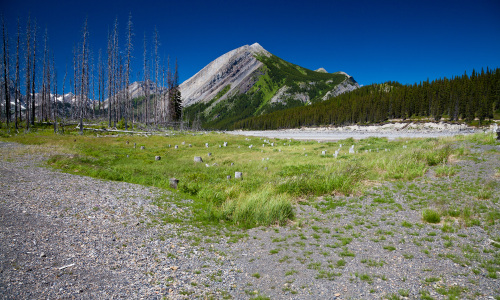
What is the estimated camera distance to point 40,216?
9.06m

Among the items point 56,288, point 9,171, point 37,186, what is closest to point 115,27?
point 9,171

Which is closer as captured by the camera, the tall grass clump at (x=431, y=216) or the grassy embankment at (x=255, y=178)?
the tall grass clump at (x=431, y=216)

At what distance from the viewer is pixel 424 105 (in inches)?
3989

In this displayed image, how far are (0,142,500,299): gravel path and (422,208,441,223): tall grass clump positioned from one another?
1.08 feet

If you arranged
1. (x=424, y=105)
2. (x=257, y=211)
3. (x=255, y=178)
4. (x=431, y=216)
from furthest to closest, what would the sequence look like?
(x=424, y=105)
(x=255, y=178)
(x=257, y=211)
(x=431, y=216)

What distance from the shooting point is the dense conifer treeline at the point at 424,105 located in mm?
83062

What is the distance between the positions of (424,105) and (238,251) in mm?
119817

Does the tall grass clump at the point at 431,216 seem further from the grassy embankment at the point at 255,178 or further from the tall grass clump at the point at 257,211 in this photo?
the tall grass clump at the point at 257,211

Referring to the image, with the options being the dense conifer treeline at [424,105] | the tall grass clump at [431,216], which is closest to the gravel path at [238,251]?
the tall grass clump at [431,216]

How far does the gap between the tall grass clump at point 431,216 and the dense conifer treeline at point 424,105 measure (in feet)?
302

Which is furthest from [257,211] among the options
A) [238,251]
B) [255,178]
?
[255,178]

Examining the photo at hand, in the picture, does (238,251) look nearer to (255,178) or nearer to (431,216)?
(431,216)

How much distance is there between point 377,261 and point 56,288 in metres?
8.25

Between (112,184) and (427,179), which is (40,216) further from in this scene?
(427,179)
